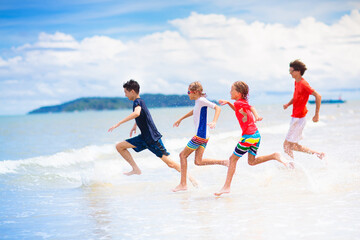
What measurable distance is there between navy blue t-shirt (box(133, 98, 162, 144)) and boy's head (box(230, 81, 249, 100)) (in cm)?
162

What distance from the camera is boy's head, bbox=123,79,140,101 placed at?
22.7 ft

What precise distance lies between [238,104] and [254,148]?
0.74 meters

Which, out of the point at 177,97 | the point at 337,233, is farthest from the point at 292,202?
the point at 177,97

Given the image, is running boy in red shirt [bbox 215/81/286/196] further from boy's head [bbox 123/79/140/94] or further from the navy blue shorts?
boy's head [bbox 123/79/140/94]

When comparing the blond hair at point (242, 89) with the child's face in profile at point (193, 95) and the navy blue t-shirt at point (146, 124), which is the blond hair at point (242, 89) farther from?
the navy blue t-shirt at point (146, 124)

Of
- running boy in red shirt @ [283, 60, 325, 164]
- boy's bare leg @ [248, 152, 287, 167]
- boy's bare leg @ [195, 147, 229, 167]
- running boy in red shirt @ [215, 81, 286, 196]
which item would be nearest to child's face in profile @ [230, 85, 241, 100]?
running boy in red shirt @ [215, 81, 286, 196]

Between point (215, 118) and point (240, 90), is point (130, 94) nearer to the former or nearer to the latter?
point (215, 118)

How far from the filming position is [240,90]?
19.7 feet

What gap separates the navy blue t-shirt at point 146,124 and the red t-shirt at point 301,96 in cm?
244

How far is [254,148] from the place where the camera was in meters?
6.09

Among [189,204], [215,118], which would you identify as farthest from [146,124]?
[189,204]

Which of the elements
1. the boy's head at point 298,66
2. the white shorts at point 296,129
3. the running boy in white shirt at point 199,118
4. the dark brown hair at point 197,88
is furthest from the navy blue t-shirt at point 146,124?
the boy's head at point 298,66

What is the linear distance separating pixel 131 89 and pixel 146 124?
65 cm

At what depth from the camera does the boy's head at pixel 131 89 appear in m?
6.91
